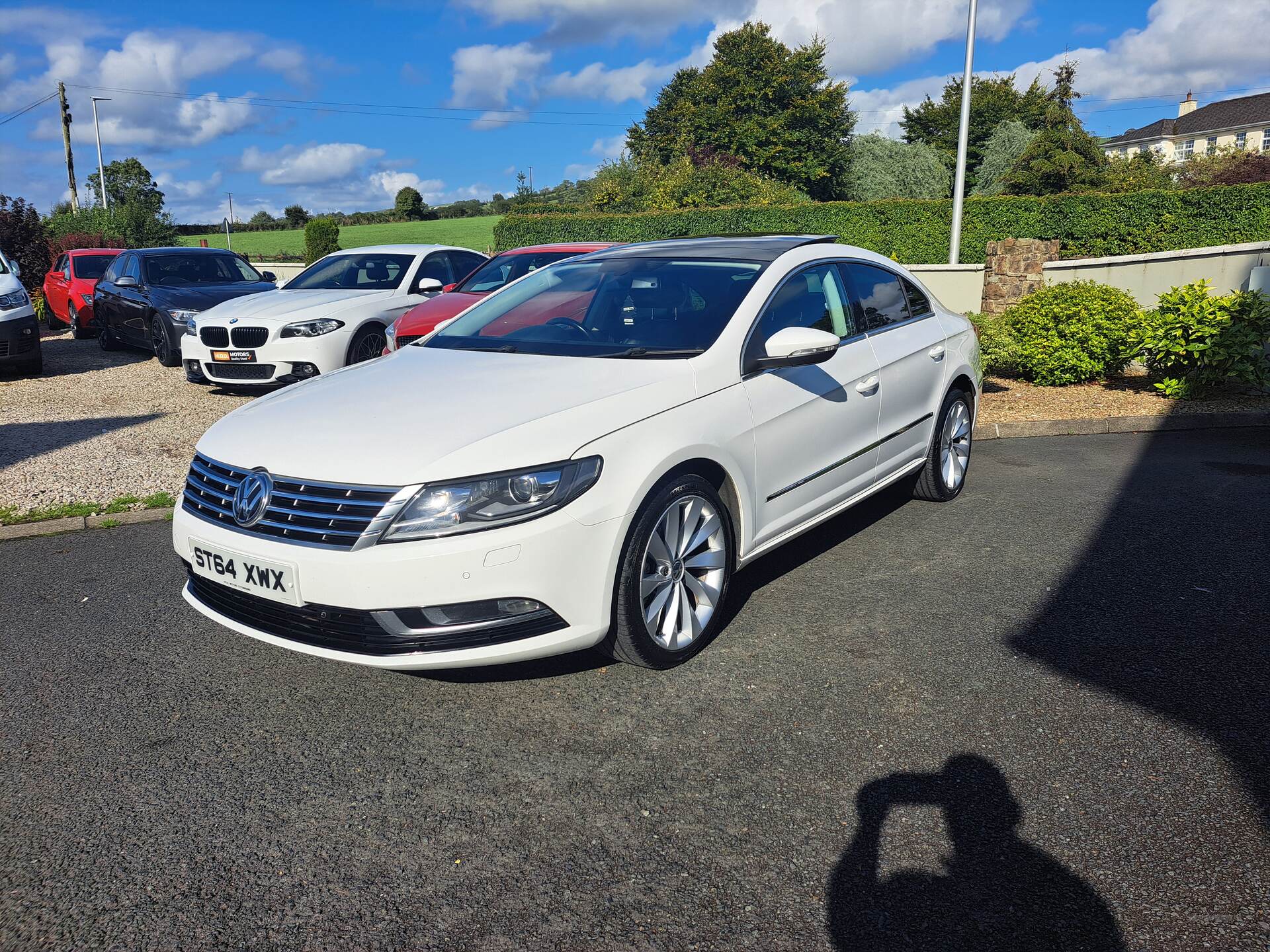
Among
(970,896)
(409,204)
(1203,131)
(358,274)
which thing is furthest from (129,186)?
(1203,131)

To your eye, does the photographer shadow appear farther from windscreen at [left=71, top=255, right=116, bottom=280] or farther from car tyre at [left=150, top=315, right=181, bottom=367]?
windscreen at [left=71, top=255, right=116, bottom=280]

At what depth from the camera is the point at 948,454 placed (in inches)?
245

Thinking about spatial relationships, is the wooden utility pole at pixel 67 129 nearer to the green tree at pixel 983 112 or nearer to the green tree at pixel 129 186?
the green tree at pixel 129 186

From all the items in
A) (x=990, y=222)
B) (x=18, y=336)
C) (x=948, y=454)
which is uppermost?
(x=990, y=222)

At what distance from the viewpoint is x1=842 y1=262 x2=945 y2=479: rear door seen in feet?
17.0

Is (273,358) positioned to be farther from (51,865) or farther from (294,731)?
(51,865)

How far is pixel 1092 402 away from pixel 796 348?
280 inches

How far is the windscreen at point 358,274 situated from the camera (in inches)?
451

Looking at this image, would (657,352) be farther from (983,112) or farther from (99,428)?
(983,112)

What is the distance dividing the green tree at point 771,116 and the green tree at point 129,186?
26310mm

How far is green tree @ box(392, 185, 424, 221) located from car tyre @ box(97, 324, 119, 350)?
60671 mm

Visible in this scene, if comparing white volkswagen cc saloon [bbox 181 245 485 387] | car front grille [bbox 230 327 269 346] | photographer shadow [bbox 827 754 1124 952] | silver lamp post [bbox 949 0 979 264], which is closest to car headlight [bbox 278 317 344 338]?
white volkswagen cc saloon [bbox 181 245 485 387]

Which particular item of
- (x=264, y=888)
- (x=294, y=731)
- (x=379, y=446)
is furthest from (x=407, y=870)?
(x=379, y=446)

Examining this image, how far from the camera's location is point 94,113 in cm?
4584
